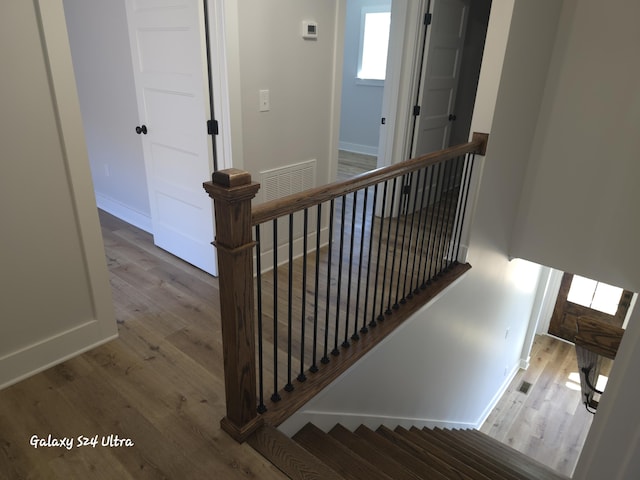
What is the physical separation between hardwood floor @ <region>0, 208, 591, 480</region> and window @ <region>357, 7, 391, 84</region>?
16.3 feet

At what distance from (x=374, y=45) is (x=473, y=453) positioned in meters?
5.84

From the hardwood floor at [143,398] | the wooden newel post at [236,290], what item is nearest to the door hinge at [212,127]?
the hardwood floor at [143,398]

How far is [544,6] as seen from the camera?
287cm

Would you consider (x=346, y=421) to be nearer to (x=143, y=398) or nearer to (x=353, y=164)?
(x=143, y=398)

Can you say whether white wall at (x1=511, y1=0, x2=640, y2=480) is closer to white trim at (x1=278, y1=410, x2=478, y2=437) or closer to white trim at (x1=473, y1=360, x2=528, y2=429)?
white trim at (x1=278, y1=410, x2=478, y2=437)

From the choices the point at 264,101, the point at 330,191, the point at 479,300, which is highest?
the point at 264,101

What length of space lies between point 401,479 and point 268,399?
0.75 metres

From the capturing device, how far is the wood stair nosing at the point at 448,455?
2566mm

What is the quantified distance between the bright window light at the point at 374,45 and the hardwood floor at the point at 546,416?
481 cm

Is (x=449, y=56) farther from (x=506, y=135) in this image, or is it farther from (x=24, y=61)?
(x=24, y=61)

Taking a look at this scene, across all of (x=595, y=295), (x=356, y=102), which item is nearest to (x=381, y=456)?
(x=595, y=295)

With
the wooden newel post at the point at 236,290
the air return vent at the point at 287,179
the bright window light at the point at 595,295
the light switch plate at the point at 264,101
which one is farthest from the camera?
the bright window light at the point at 595,295

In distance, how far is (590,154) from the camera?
10.6 ft

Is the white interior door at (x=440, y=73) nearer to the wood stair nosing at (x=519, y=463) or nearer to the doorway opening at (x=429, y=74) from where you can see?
the doorway opening at (x=429, y=74)
